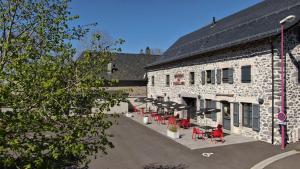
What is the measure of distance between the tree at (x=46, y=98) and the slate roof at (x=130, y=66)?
29412 mm

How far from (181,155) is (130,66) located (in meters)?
26.5

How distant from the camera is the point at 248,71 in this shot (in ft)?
54.1

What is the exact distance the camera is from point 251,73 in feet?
52.8

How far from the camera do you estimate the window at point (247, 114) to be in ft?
53.5

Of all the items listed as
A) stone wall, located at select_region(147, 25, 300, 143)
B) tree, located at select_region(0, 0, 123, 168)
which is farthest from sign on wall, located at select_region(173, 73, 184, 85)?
tree, located at select_region(0, 0, 123, 168)

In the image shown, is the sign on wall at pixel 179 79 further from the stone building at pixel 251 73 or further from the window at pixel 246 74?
the window at pixel 246 74

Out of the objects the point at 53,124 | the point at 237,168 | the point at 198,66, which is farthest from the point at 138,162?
the point at 198,66

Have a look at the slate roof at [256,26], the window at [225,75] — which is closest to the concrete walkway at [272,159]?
the slate roof at [256,26]

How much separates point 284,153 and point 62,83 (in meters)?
11.9

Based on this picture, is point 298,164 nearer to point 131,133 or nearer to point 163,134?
point 163,134

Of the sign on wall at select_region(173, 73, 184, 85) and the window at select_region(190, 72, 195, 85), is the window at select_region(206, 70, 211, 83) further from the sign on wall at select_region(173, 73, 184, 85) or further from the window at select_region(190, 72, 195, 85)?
the sign on wall at select_region(173, 73, 184, 85)

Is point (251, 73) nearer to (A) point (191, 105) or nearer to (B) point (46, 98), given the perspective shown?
(A) point (191, 105)

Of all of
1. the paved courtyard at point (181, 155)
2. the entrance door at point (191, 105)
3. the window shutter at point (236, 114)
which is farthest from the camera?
the entrance door at point (191, 105)

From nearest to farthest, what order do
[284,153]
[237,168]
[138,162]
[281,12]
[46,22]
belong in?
[46,22] < [237,168] < [138,162] < [284,153] < [281,12]
